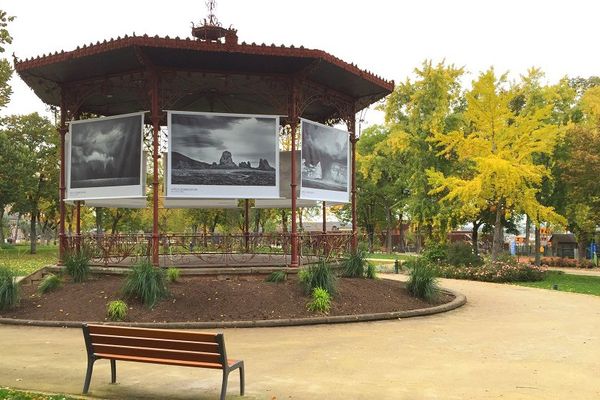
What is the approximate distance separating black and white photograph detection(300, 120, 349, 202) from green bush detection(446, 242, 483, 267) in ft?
43.7

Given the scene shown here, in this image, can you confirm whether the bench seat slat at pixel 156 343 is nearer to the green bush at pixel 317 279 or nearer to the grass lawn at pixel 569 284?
the green bush at pixel 317 279

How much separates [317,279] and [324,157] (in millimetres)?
5068

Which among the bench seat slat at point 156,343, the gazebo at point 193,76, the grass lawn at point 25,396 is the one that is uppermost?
the gazebo at point 193,76

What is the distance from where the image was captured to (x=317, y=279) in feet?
45.4

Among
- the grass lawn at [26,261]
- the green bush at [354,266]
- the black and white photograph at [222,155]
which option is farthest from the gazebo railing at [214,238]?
the grass lawn at [26,261]

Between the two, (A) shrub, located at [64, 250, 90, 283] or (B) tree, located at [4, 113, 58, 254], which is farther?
(B) tree, located at [4, 113, 58, 254]

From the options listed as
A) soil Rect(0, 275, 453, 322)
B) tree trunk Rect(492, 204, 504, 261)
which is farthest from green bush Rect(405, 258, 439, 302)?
tree trunk Rect(492, 204, 504, 261)

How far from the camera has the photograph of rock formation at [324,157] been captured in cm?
1700

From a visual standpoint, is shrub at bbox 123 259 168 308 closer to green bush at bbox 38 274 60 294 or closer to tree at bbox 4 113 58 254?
green bush at bbox 38 274 60 294

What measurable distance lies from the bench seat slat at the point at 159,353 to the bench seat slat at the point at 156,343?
0.04 meters

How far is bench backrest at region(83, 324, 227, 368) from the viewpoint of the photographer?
21.0ft

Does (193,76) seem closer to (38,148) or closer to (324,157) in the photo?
(324,157)

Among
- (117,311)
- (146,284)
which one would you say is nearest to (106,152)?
(146,284)

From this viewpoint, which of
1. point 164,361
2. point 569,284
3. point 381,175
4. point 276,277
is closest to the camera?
point 164,361
